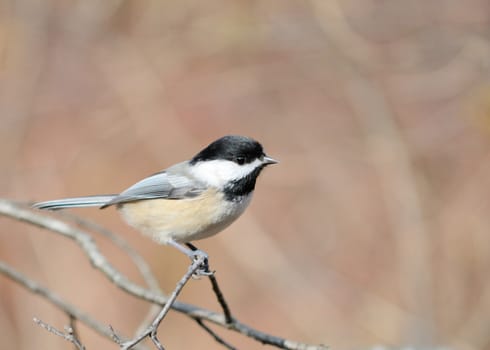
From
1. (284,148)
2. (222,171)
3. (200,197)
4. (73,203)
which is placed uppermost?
(284,148)

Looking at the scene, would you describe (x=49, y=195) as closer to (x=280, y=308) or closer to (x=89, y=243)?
(x=280, y=308)

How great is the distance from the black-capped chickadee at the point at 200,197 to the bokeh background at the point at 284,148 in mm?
2133

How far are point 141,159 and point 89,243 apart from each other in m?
3.38

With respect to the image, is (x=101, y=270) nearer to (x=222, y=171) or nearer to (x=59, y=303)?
(x=59, y=303)

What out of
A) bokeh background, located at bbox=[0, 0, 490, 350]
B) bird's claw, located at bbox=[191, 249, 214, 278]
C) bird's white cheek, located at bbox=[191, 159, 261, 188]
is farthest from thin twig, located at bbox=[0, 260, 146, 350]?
bokeh background, located at bbox=[0, 0, 490, 350]

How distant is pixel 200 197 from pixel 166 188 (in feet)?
0.79

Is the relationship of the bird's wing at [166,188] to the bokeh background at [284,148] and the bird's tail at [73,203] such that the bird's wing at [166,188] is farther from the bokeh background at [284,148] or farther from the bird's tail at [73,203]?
the bokeh background at [284,148]

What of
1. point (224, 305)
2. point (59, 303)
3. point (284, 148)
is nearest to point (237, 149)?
point (224, 305)

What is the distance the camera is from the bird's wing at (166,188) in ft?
9.26

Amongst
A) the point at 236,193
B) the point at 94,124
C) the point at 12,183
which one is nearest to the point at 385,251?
the point at 94,124

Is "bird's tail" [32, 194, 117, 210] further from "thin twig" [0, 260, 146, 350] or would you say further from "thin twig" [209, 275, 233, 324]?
"thin twig" [209, 275, 233, 324]

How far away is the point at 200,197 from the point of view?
108 inches

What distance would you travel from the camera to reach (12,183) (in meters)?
5.20

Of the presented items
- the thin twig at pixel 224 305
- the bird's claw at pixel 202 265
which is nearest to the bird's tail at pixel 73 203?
the bird's claw at pixel 202 265
